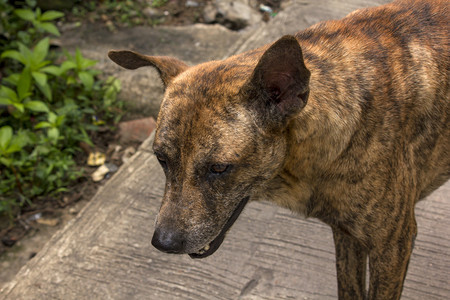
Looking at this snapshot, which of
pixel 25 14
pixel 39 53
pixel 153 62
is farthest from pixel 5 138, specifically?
pixel 153 62

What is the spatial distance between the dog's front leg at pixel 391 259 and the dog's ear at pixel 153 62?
4.42ft

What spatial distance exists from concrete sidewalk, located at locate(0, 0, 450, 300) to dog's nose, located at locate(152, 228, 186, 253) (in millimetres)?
1073

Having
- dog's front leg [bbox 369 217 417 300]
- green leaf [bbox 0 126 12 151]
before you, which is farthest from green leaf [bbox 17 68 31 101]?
dog's front leg [bbox 369 217 417 300]

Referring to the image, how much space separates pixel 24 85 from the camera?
492 cm

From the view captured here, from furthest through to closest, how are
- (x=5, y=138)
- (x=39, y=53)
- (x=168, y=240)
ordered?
(x=39, y=53)
(x=5, y=138)
(x=168, y=240)

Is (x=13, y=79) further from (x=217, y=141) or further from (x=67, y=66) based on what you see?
(x=217, y=141)

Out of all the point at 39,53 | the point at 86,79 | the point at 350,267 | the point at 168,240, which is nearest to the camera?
the point at 168,240

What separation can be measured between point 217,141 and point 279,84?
368 millimetres

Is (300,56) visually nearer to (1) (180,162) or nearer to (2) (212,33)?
(1) (180,162)

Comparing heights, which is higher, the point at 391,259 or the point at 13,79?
the point at 391,259

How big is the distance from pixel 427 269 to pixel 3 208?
3289mm

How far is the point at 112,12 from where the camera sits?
6828 millimetres

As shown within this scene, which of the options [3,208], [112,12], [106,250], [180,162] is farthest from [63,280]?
[112,12]

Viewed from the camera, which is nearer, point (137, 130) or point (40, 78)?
point (40, 78)
